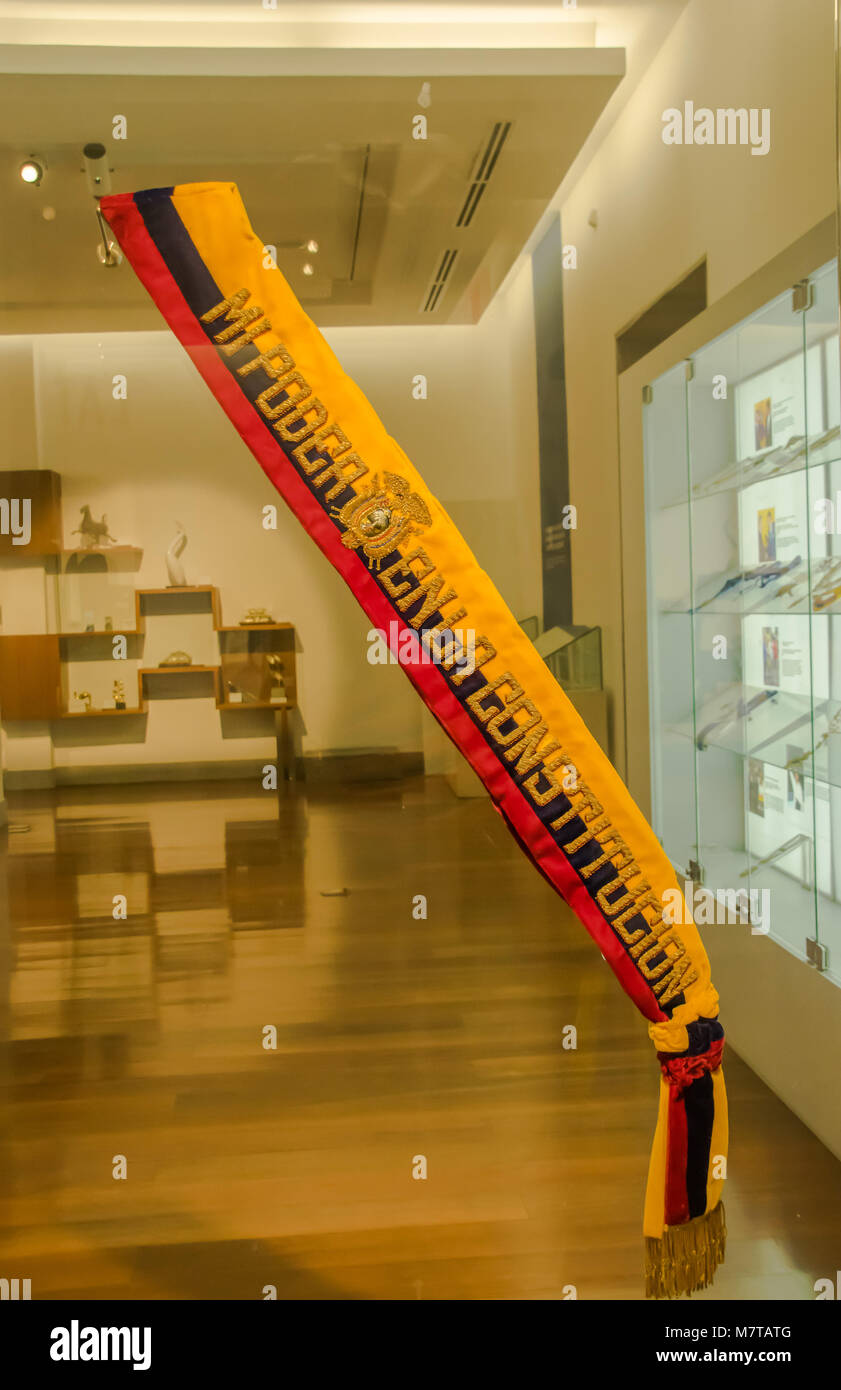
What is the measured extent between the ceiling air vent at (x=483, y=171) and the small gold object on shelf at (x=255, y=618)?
88 cm

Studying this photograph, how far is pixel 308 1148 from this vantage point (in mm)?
2104

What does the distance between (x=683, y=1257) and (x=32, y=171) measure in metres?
2.41

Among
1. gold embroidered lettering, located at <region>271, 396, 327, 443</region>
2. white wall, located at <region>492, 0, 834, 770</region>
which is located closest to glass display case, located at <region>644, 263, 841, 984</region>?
white wall, located at <region>492, 0, 834, 770</region>

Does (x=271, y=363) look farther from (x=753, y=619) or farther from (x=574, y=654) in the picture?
(x=753, y=619)

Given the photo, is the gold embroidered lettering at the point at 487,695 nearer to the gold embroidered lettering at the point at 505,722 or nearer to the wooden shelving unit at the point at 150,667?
the gold embroidered lettering at the point at 505,722

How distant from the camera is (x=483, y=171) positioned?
2.06 metres

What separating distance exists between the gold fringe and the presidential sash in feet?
0.12

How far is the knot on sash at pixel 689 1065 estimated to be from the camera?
72.2 inches

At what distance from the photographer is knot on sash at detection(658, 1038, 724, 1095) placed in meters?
1.83

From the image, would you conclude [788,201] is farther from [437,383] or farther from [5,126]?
[5,126]

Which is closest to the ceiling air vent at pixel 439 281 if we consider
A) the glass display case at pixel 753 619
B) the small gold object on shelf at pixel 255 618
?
the glass display case at pixel 753 619

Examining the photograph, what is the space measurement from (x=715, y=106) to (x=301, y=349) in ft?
3.18

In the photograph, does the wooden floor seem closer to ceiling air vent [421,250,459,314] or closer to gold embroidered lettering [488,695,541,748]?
gold embroidered lettering [488,695,541,748]
